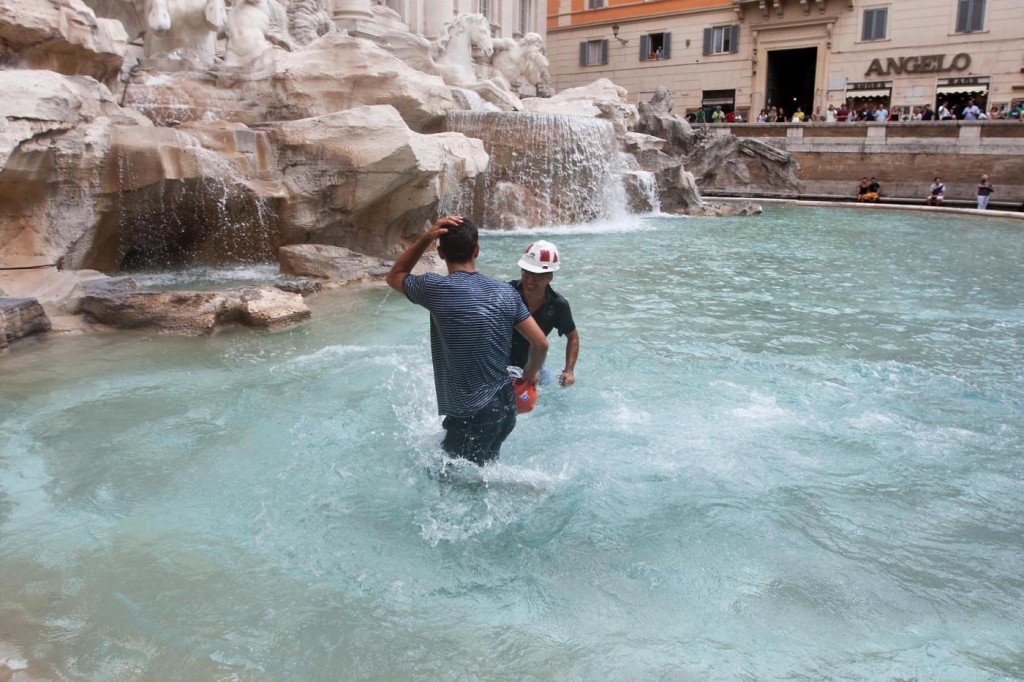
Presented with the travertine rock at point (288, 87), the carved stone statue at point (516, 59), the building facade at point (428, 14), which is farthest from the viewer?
the building facade at point (428, 14)

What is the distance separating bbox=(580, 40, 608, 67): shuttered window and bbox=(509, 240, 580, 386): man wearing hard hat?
36.3 metres

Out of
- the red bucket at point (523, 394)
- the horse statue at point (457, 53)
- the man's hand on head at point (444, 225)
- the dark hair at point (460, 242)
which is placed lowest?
the red bucket at point (523, 394)

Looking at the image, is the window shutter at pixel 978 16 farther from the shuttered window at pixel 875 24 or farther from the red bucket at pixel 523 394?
the red bucket at pixel 523 394

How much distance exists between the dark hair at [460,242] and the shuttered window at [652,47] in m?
35.7

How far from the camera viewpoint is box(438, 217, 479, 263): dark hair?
297 cm

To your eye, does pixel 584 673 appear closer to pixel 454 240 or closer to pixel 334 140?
pixel 454 240

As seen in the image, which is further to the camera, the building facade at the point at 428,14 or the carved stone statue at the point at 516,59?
the building facade at the point at 428,14

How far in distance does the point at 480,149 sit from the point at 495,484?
830cm

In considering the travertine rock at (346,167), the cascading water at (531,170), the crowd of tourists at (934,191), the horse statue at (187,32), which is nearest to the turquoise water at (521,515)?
the travertine rock at (346,167)

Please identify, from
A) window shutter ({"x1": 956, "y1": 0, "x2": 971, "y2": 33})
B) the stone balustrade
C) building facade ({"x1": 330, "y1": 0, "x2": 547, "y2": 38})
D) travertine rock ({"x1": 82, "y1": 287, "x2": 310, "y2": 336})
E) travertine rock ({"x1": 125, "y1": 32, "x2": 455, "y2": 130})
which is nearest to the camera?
travertine rock ({"x1": 82, "y1": 287, "x2": 310, "y2": 336})

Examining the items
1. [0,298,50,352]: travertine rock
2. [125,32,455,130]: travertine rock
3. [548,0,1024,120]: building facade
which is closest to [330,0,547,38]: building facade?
[548,0,1024,120]: building facade

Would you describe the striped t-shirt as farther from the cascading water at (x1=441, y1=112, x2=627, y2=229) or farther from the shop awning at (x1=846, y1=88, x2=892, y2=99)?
the shop awning at (x1=846, y1=88, x2=892, y2=99)

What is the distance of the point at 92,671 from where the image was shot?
7.88 feet

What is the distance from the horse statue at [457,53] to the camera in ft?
56.6
